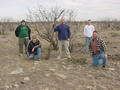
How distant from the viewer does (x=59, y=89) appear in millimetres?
4008

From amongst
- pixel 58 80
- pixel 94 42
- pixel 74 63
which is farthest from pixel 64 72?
pixel 94 42

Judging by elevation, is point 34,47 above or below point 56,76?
above

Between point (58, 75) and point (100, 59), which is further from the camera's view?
point (100, 59)

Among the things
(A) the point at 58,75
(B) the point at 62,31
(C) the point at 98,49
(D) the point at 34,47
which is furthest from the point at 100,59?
(D) the point at 34,47

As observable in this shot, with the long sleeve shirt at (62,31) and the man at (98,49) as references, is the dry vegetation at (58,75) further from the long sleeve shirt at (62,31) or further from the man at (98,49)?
the long sleeve shirt at (62,31)

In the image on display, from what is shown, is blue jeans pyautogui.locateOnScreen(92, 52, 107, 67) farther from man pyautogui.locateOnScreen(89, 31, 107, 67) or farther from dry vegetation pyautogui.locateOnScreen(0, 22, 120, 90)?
dry vegetation pyautogui.locateOnScreen(0, 22, 120, 90)

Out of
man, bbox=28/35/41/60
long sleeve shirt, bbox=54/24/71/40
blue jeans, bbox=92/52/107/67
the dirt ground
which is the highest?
long sleeve shirt, bbox=54/24/71/40

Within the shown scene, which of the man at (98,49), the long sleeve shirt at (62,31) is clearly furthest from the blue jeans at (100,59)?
the long sleeve shirt at (62,31)

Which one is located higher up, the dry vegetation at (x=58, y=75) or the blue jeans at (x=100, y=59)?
the blue jeans at (x=100, y=59)

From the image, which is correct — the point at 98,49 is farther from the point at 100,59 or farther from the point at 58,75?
the point at 58,75

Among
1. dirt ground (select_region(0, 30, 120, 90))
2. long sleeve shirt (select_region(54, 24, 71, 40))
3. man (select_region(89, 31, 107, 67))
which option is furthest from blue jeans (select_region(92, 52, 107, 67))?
long sleeve shirt (select_region(54, 24, 71, 40))

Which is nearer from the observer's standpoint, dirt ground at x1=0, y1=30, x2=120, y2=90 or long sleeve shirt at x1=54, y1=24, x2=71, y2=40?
dirt ground at x1=0, y1=30, x2=120, y2=90

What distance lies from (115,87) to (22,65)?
3.13 metres

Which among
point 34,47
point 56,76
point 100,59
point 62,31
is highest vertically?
point 62,31
